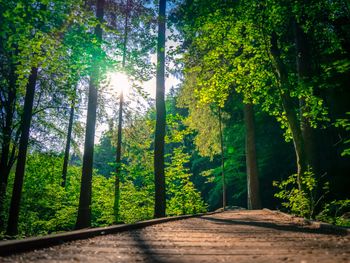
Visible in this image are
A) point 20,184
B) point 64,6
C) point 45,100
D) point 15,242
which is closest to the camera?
point 15,242

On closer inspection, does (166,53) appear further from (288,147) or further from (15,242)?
(288,147)

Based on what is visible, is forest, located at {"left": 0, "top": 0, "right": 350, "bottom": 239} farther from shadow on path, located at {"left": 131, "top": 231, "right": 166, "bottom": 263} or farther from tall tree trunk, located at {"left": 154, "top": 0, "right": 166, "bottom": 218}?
shadow on path, located at {"left": 131, "top": 231, "right": 166, "bottom": 263}

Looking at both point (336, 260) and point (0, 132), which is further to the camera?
point (0, 132)

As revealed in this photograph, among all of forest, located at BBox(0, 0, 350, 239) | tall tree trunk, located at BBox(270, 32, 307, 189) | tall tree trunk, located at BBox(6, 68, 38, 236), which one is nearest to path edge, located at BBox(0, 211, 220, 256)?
forest, located at BBox(0, 0, 350, 239)

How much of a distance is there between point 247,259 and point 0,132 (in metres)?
13.8

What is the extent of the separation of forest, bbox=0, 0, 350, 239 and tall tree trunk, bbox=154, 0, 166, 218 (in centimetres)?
4

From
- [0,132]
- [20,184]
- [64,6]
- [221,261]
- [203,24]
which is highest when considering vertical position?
[203,24]

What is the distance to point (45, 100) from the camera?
16203 millimetres

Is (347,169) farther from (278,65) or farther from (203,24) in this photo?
(203,24)

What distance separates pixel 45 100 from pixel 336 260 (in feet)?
52.3

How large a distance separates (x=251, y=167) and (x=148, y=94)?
1111cm

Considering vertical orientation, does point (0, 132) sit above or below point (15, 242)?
above

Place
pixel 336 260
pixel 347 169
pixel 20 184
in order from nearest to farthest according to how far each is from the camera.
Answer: pixel 336 260 < pixel 20 184 < pixel 347 169

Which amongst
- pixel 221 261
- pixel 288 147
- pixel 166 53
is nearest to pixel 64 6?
pixel 166 53
